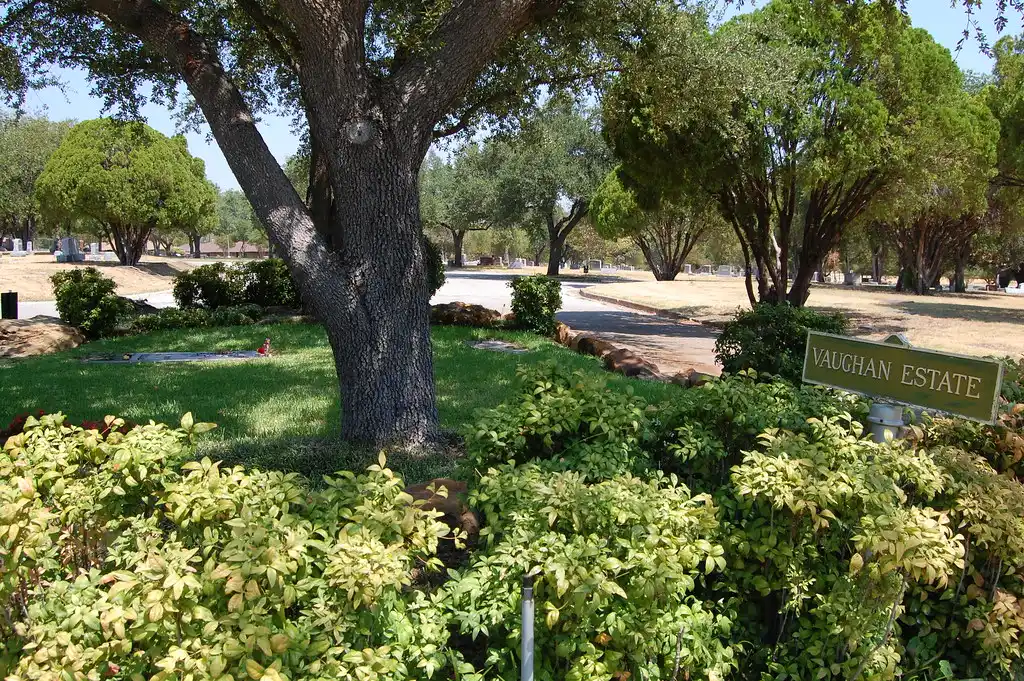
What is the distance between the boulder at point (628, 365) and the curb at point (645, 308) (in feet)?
28.4

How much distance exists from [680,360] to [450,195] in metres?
42.2

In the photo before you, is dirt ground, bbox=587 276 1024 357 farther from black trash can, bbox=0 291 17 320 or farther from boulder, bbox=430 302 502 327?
black trash can, bbox=0 291 17 320

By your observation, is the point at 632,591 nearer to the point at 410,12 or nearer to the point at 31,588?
the point at 31,588

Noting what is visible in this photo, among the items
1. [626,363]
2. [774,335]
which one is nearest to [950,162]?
[626,363]

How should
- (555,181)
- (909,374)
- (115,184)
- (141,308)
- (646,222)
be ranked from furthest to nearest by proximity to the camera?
1. (555,181)
2. (646,222)
3. (115,184)
4. (141,308)
5. (909,374)

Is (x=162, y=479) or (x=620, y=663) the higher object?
(x=162, y=479)

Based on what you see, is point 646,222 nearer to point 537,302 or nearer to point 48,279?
point 537,302

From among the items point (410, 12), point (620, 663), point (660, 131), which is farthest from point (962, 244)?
point (620, 663)

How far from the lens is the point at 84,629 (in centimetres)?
197

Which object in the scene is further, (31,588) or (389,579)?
(31,588)

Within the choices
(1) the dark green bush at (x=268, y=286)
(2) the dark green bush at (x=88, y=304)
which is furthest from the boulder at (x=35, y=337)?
(1) the dark green bush at (x=268, y=286)

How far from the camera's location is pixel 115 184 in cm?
3409

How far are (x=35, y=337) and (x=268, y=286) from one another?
5822 mm

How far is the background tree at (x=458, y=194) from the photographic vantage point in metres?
47.4
